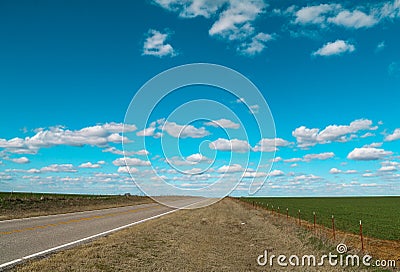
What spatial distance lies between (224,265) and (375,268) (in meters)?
4.39

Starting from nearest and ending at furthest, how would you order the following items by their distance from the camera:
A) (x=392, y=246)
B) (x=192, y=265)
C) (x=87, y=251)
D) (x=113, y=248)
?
(x=192, y=265)
(x=87, y=251)
(x=113, y=248)
(x=392, y=246)

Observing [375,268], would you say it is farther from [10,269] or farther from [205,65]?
[205,65]

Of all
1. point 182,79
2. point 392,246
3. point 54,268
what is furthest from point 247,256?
point 182,79

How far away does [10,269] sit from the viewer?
27.3 ft

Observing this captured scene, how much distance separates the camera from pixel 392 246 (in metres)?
19.4

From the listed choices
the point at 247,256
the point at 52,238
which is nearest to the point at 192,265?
the point at 247,256

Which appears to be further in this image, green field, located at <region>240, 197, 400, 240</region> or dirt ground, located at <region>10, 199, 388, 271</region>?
green field, located at <region>240, 197, 400, 240</region>

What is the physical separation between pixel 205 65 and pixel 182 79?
1.80 metres

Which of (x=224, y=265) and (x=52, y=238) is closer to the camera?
(x=224, y=265)

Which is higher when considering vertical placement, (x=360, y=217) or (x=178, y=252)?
(x=178, y=252)

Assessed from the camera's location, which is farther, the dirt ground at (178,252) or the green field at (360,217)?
the green field at (360,217)

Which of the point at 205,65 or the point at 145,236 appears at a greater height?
the point at 205,65

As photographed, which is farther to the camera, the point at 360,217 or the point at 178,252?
the point at 360,217

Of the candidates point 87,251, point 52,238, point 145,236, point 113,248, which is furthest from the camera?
point 145,236
